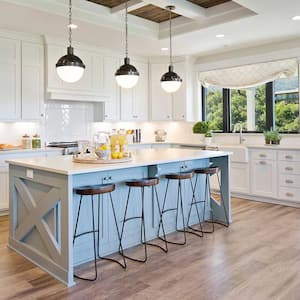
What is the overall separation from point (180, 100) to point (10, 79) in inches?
130

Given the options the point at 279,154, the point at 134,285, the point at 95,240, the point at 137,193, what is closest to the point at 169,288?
the point at 134,285

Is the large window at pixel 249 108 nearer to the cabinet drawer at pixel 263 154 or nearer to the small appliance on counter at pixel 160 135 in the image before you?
the cabinet drawer at pixel 263 154

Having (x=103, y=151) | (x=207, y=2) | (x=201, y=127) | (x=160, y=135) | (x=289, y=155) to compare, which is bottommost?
(x=289, y=155)

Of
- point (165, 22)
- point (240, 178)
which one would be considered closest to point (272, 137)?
point (240, 178)

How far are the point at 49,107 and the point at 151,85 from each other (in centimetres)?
225

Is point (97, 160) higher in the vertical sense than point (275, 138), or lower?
lower

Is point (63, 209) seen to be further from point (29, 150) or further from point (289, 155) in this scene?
point (289, 155)

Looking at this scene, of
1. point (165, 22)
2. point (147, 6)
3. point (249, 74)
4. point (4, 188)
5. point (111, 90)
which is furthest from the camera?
point (111, 90)

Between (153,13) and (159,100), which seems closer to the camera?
(153,13)

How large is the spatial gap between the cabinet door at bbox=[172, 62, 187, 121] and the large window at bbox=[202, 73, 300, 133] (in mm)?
548

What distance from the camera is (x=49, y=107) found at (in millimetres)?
6043

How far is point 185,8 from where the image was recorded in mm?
4699

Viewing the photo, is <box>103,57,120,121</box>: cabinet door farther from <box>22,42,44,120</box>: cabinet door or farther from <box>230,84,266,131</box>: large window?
<box>230,84,266,131</box>: large window

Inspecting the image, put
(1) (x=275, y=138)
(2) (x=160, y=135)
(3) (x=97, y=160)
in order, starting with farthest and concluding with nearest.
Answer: (2) (x=160, y=135), (1) (x=275, y=138), (3) (x=97, y=160)
